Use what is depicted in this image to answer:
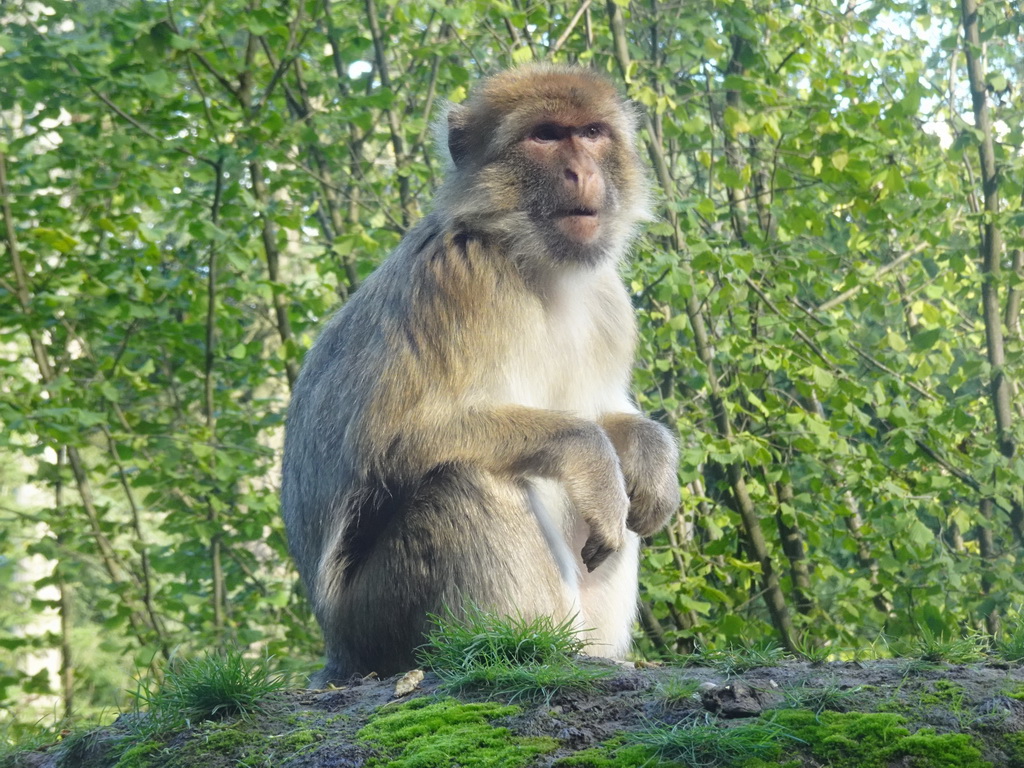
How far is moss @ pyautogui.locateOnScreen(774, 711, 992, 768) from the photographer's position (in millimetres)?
2576

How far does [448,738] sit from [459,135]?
3.04 metres

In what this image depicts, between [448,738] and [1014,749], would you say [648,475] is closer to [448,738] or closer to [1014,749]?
[448,738]

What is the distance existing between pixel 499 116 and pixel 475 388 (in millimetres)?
1288

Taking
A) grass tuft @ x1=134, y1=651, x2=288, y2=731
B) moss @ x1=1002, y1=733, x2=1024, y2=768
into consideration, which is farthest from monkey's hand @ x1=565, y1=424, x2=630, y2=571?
moss @ x1=1002, y1=733, x2=1024, y2=768

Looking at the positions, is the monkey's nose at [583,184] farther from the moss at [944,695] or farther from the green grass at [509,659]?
the moss at [944,695]

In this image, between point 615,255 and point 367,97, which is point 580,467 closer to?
point 615,255

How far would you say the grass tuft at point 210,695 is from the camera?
326 centimetres

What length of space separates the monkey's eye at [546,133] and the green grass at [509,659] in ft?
6.87

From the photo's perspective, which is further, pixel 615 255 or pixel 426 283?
pixel 615 255

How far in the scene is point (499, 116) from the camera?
488 centimetres

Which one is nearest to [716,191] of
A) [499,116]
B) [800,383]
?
[800,383]

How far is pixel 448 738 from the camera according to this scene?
284 cm

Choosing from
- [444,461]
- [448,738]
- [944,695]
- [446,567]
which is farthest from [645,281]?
[448,738]

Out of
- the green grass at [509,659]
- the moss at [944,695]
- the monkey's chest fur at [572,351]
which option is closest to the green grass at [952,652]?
the moss at [944,695]
